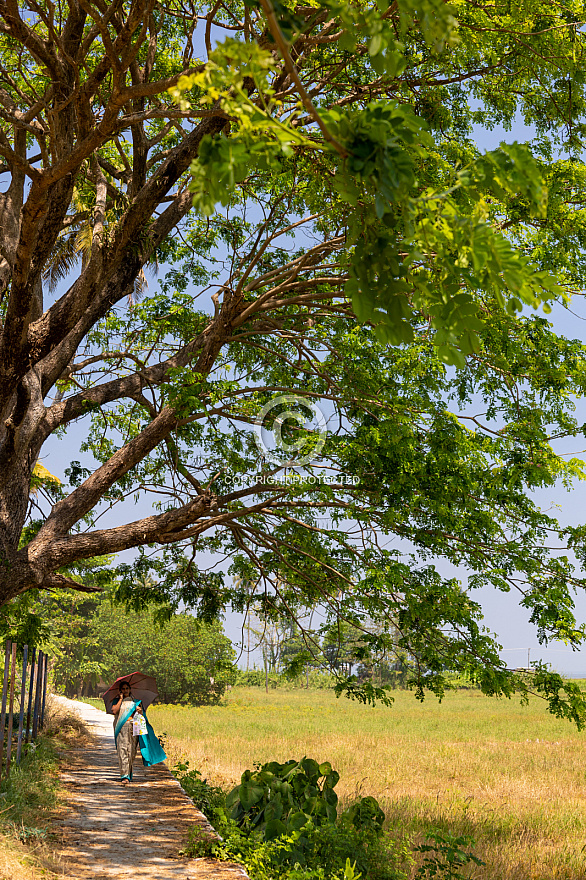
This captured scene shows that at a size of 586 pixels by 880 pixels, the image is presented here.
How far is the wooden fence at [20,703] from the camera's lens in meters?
9.34

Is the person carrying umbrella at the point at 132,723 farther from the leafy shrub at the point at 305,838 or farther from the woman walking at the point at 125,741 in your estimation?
the leafy shrub at the point at 305,838

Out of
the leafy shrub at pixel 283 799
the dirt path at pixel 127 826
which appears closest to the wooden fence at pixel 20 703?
the dirt path at pixel 127 826

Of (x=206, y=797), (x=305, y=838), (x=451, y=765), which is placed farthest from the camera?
(x=451, y=765)

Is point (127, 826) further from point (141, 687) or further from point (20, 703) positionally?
point (141, 687)

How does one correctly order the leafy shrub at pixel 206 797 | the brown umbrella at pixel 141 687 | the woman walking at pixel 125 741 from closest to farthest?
the leafy shrub at pixel 206 797 → the woman walking at pixel 125 741 → the brown umbrella at pixel 141 687

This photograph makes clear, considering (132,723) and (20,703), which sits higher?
(20,703)

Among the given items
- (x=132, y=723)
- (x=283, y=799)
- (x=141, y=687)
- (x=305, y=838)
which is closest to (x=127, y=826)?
(x=283, y=799)

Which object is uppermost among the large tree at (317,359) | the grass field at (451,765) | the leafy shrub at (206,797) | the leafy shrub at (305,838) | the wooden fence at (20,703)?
the large tree at (317,359)

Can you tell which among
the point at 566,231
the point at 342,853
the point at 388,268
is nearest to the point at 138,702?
the point at 342,853

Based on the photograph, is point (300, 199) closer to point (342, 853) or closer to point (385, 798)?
point (342, 853)

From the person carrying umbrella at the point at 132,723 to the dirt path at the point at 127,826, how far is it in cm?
33

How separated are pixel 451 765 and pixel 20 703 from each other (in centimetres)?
966

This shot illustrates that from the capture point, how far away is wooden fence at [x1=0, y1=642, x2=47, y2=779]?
9336 millimetres

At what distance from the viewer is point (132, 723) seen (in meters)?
11.7
